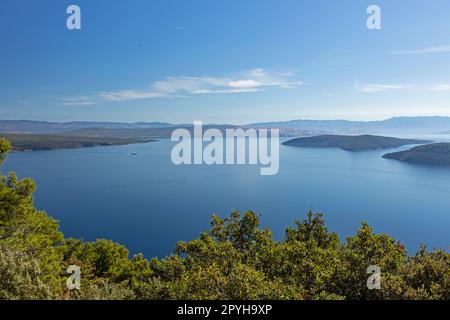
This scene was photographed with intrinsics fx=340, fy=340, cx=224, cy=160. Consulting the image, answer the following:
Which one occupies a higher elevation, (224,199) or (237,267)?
(237,267)

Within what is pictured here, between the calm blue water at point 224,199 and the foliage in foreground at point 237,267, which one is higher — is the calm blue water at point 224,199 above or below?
below

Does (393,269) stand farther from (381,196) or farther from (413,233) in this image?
(381,196)

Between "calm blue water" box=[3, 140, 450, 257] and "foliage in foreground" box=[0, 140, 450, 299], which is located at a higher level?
"foliage in foreground" box=[0, 140, 450, 299]

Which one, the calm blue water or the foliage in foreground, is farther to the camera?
the calm blue water

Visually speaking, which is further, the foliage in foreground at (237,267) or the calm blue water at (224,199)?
the calm blue water at (224,199)
